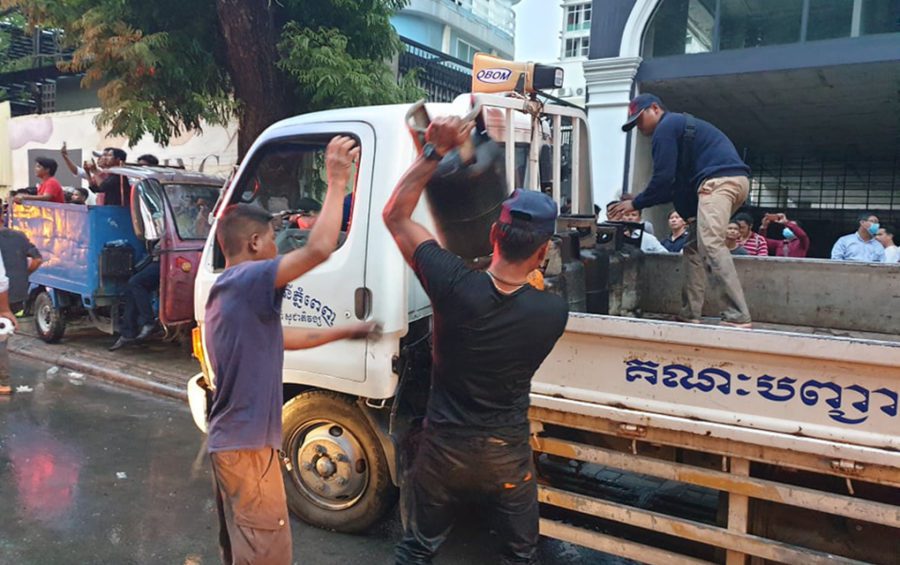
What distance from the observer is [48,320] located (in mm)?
8422

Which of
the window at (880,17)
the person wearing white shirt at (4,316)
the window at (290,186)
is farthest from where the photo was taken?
the window at (880,17)

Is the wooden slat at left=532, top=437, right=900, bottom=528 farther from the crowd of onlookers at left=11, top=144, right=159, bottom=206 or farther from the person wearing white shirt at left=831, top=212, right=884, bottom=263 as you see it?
the crowd of onlookers at left=11, top=144, right=159, bottom=206

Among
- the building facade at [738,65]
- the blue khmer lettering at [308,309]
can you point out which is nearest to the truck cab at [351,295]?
the blue khmer lettering at [308,309]

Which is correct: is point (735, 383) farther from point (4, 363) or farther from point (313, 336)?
point (4, 363)

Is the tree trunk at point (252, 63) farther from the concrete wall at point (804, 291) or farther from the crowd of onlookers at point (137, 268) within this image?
the concrete wall at point (804, 291)

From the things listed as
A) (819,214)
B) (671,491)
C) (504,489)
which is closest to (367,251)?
(504,489)

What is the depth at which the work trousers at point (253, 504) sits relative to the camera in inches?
98.3

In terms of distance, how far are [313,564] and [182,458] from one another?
2000mm

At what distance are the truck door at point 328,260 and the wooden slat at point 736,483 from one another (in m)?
1.10

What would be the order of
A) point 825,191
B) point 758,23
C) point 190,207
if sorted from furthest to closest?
point 825,191 → point 758,23 → point 190,207

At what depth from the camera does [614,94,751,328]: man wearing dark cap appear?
12.7ft

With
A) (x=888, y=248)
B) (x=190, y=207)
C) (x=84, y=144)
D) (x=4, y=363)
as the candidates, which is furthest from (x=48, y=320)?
(x=888, y=248)

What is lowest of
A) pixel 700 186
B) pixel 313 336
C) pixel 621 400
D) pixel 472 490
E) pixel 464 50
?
pixel 472 490

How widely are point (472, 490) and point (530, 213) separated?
960mm
